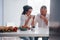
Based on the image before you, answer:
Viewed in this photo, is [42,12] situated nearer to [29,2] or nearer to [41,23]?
[41,23]

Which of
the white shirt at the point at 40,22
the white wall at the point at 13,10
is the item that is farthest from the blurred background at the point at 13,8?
the white shirt at the point at 40,22

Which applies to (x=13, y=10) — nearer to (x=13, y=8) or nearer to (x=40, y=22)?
(x=13, y=8)

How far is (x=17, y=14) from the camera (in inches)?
131

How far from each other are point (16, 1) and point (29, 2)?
30cm

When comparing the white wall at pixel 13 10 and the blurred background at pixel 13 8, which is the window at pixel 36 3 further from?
the white wall at pixel 13 10

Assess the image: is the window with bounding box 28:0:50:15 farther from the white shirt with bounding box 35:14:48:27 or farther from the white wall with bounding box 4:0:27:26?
the white shirt with bounding box 35:14:48:27

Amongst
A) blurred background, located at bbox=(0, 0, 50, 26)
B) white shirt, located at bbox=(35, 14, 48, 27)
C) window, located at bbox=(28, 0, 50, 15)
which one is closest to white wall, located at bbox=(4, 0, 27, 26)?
blurred background, located at bbox=(0, 0, 50, 26)

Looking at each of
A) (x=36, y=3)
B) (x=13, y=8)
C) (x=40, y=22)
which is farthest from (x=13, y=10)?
(x=40, y=22)

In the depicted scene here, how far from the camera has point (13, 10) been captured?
332 cm

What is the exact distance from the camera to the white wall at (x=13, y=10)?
10.8ft

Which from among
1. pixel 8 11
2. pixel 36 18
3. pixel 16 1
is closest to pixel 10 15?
pixel 8 11

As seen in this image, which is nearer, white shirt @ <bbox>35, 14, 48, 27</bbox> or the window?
white shirt @ <bbox>35, 14, 48, 27</bbox>

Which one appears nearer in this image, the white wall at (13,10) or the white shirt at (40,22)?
the white shirt at (40,22)

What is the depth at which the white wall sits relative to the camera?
3.29 m
